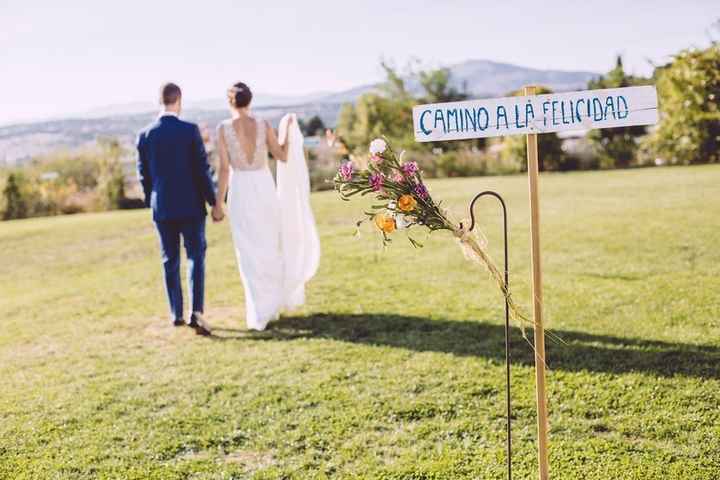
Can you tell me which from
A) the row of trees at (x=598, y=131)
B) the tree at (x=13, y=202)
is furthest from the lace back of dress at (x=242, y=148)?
the tree at (x=13, y=202)

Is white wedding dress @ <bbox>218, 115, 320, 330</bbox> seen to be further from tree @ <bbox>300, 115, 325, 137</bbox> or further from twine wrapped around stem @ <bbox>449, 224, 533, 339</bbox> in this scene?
tree @ <bbox>300, 115, 325, 137</bbox>

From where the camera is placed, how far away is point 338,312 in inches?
263

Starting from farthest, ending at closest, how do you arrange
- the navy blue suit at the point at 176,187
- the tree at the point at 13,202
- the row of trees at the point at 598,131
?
the tree at the point at 13,202 → the row of trees at the point at 598,131 → the navy blue suit at the point at 176,187

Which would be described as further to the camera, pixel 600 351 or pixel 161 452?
pixel 600 351

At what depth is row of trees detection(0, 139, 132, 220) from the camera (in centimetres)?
2011

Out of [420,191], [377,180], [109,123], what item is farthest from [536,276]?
[109,123]

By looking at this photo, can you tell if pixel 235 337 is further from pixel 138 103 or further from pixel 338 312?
pixel 138 103

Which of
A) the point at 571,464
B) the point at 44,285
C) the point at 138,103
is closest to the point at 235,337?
the point at 571,464

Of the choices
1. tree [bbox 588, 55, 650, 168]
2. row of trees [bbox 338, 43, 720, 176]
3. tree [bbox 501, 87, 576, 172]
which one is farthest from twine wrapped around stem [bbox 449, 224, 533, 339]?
tree [bbox 588, 55, 650, 168]

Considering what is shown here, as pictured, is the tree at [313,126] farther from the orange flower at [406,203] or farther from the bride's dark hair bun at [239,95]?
the orange flower at [406,203]

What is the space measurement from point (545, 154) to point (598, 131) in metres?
3.20

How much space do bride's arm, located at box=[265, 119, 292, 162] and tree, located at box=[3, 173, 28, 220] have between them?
16.1 m

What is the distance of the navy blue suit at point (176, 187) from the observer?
244 inches

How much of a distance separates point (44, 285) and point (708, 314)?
7863 millimetres
